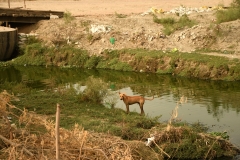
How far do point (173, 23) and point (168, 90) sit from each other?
28.6 feet

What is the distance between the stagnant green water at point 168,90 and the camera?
47.2 ft

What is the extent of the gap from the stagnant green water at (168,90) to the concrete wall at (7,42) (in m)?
1.44

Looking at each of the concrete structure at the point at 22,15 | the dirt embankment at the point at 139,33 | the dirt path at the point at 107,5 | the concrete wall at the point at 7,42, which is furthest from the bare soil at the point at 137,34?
the dirt path at the point at 107,5

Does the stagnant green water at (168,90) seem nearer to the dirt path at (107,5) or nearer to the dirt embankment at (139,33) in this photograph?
the dirt embankment at (139,33)

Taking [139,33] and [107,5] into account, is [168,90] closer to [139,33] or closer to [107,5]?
[139,33]

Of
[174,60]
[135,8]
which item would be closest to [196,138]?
[174,60]

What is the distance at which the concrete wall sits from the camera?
79.8 feet

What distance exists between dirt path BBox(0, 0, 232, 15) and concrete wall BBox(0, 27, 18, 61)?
649 centimetres

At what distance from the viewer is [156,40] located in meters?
24.7

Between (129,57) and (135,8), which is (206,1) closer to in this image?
(135,8)

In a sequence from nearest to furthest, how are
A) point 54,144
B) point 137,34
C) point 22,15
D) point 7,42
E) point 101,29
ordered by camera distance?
point 54,144
point 7,42
point 137,34
point 101,29
point 22,15

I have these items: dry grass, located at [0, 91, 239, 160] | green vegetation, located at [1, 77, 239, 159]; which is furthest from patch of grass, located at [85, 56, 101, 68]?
dry grass, located at [0, 91, 239, 160]

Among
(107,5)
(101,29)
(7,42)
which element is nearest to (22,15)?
(7,42)

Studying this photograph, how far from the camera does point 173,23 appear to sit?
2662 cm
